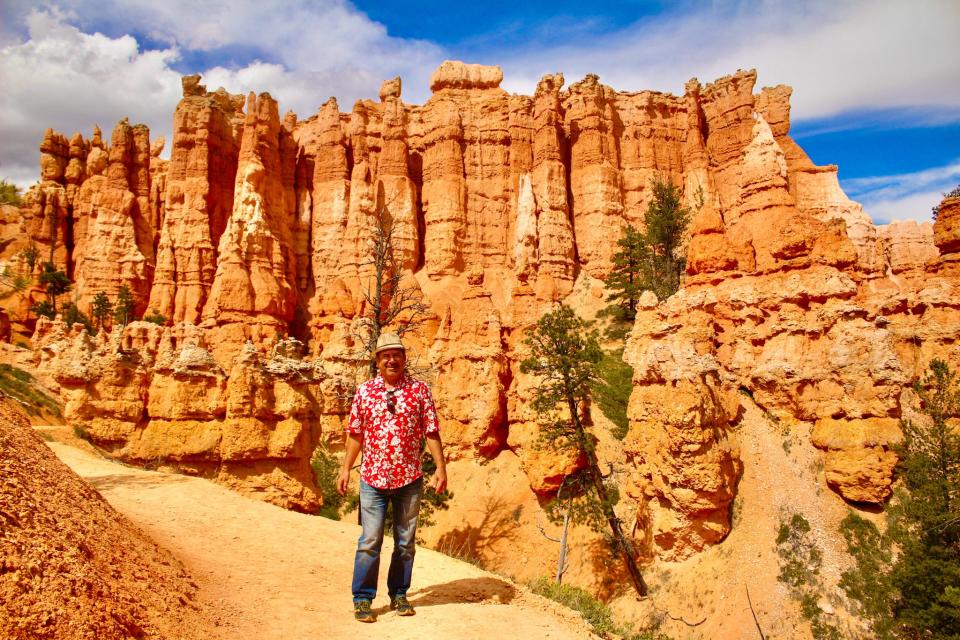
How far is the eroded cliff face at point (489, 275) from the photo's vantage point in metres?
15.5

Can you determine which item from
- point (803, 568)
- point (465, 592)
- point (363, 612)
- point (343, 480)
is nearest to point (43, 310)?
point (343, 480)

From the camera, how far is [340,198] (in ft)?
156

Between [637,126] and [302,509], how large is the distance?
43.8 m

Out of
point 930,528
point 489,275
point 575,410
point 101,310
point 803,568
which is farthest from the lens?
point 489,275

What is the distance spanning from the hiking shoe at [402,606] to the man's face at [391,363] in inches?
80.3

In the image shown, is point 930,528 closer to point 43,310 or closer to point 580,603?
point 580,603

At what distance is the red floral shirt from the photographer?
5.20 meters

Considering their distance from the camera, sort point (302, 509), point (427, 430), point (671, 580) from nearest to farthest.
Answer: point (427, 430) → point (302, 509) → point (671, 580)

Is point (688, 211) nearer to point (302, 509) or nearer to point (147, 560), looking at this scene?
point (302, 509)

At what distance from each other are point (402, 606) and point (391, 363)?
226cm

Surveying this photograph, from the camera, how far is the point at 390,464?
17.0 ft

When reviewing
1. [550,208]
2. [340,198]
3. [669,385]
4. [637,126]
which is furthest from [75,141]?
[669,385]

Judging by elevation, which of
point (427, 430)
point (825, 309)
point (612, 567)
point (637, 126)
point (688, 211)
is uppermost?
point (637, 126)

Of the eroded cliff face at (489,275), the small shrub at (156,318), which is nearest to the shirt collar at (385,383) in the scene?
the eroded cliff face at (489,275)
